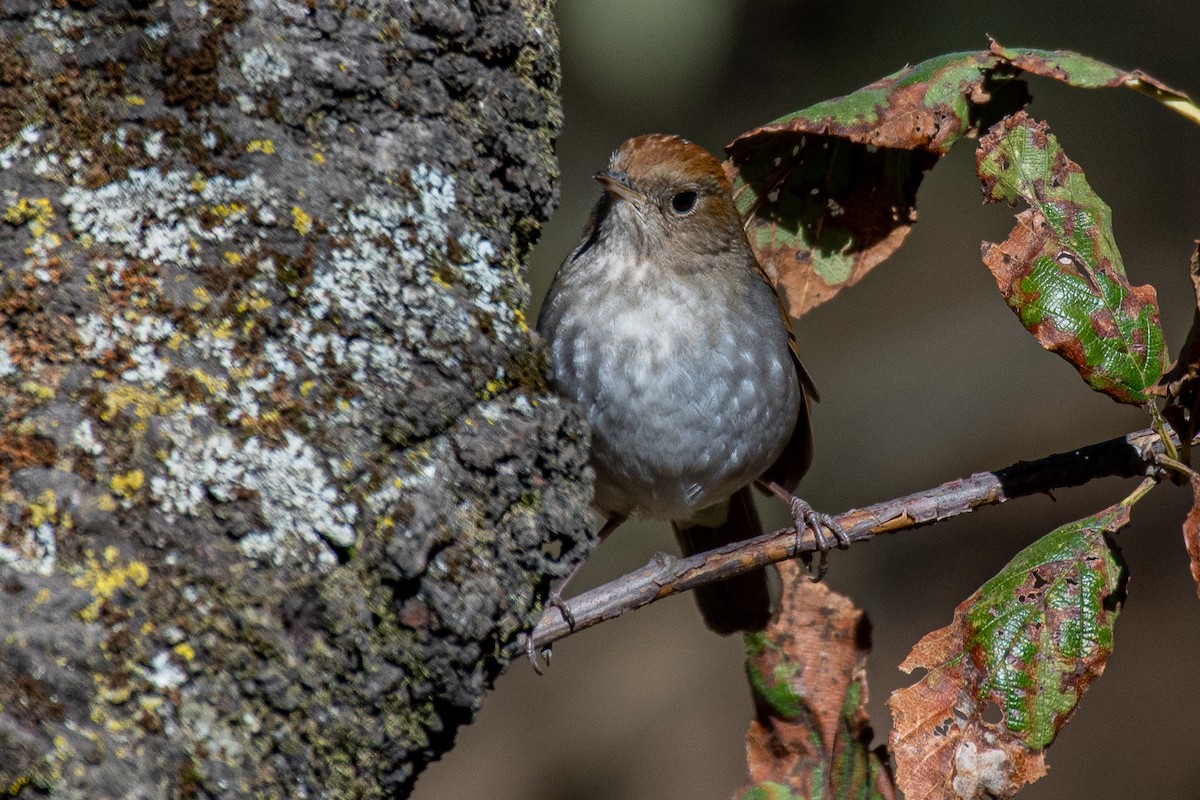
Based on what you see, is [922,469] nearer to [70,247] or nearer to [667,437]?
[667,437]

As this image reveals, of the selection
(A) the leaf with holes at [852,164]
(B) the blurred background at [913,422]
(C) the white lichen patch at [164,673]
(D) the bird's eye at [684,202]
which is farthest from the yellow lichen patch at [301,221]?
(B) the blurred background at [913,422]

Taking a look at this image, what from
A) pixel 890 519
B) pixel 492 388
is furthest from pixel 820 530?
pixel 492 388

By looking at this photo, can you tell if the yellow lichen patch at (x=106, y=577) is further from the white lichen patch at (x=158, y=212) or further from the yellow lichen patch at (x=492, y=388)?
the yellow lichen patch at (x=492, y=388)

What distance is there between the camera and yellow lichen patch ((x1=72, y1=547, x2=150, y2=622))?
5.32 ft

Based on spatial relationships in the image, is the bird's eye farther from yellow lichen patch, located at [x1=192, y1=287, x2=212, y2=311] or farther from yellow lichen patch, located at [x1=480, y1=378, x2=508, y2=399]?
yellow lichen patch, located at [x1=192, y1=287, x2=212, y2=311]

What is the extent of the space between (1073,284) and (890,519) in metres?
0.59

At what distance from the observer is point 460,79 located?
2.12 meters

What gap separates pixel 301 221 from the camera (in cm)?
188

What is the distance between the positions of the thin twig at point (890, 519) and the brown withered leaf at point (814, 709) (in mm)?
386

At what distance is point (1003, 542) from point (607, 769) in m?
2.32

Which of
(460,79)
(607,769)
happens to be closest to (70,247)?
(460,79)

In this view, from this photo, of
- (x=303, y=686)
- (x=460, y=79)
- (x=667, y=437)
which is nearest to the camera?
(x=303, y=686)

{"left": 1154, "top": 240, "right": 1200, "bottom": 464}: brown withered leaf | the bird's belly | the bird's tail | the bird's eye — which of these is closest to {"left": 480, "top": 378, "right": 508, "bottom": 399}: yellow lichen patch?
the bird's belly

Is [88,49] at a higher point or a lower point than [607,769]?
higher
